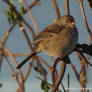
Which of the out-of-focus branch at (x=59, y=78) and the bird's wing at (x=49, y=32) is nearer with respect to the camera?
the out-of-focus branch at (x=59, y=78)

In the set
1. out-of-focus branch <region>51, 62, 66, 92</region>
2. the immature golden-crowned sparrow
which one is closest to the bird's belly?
the immature golden-crowned sparrow

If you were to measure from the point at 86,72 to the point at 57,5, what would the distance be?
60 cm

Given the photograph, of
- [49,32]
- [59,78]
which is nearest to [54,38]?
[49,32]

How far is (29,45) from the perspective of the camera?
2518 millimetres

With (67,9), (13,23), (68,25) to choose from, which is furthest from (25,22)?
(67,9)

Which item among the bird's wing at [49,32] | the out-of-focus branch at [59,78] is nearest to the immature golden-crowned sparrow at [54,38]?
the bird's wing at [49,32]

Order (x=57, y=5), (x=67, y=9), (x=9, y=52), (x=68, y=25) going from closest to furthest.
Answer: (x=67, y=9) → (x=57, y=5) → (x=68, y=25) → (x=9, y=52)

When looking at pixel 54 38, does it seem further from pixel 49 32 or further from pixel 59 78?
pixel 59 78

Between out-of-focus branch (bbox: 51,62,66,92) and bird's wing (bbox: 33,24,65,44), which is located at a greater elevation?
bird's wing (bbox: 33,24,65,44)

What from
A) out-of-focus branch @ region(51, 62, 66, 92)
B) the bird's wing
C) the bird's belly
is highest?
the bird's wing

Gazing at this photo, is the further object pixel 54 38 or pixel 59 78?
pixel 54 38

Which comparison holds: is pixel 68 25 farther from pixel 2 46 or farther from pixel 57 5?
pixel 2 46

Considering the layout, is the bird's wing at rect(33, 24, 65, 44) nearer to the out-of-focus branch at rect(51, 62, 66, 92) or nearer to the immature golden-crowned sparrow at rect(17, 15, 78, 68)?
the immature golden-crowned sparrow at rect(17, 15, 78, 68)

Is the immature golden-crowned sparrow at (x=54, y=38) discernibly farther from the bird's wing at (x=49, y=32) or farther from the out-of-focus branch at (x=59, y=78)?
the out-of-focus branch at (x=59, y=78)
